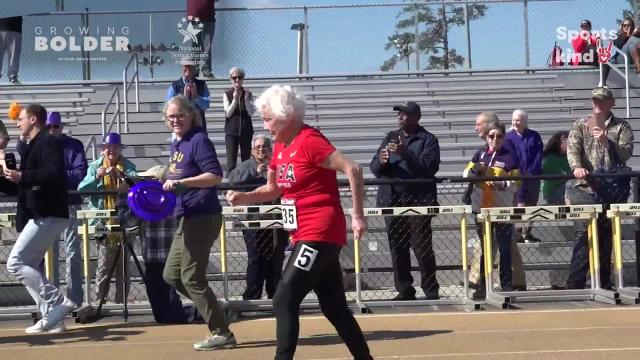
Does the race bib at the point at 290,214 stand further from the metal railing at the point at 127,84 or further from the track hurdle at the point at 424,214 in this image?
the metal railing at the point at 127,84

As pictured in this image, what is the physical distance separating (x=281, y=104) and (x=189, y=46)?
12.3m

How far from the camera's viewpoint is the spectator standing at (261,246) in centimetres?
1141

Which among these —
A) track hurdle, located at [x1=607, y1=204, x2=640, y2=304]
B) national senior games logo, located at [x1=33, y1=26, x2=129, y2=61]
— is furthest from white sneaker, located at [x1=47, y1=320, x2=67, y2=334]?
national senior games logo, located at [x1=33, y1=26, x2=129, y2=61]

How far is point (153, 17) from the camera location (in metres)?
19.2

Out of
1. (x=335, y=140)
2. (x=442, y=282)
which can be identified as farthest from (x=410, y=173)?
(x=335, y=140)

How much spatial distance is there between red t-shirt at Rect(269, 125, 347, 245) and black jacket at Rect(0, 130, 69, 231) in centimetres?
311

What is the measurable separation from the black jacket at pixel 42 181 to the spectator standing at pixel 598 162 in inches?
202

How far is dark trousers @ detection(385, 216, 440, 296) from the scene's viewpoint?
37.8ft

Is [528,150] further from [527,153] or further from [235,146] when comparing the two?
[235,146]

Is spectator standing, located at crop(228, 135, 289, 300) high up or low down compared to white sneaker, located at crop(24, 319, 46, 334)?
up

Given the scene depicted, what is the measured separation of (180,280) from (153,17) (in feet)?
35.9

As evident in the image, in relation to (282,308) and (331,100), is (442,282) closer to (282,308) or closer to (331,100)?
(282,308)

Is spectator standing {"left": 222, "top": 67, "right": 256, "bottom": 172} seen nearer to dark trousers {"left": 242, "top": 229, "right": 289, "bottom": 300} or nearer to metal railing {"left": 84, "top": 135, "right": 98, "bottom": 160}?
metal railing {"left": 84, "top": 135, "right": 98, "bottom": 160}

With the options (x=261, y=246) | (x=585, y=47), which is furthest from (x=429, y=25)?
(x=261, y=246)
